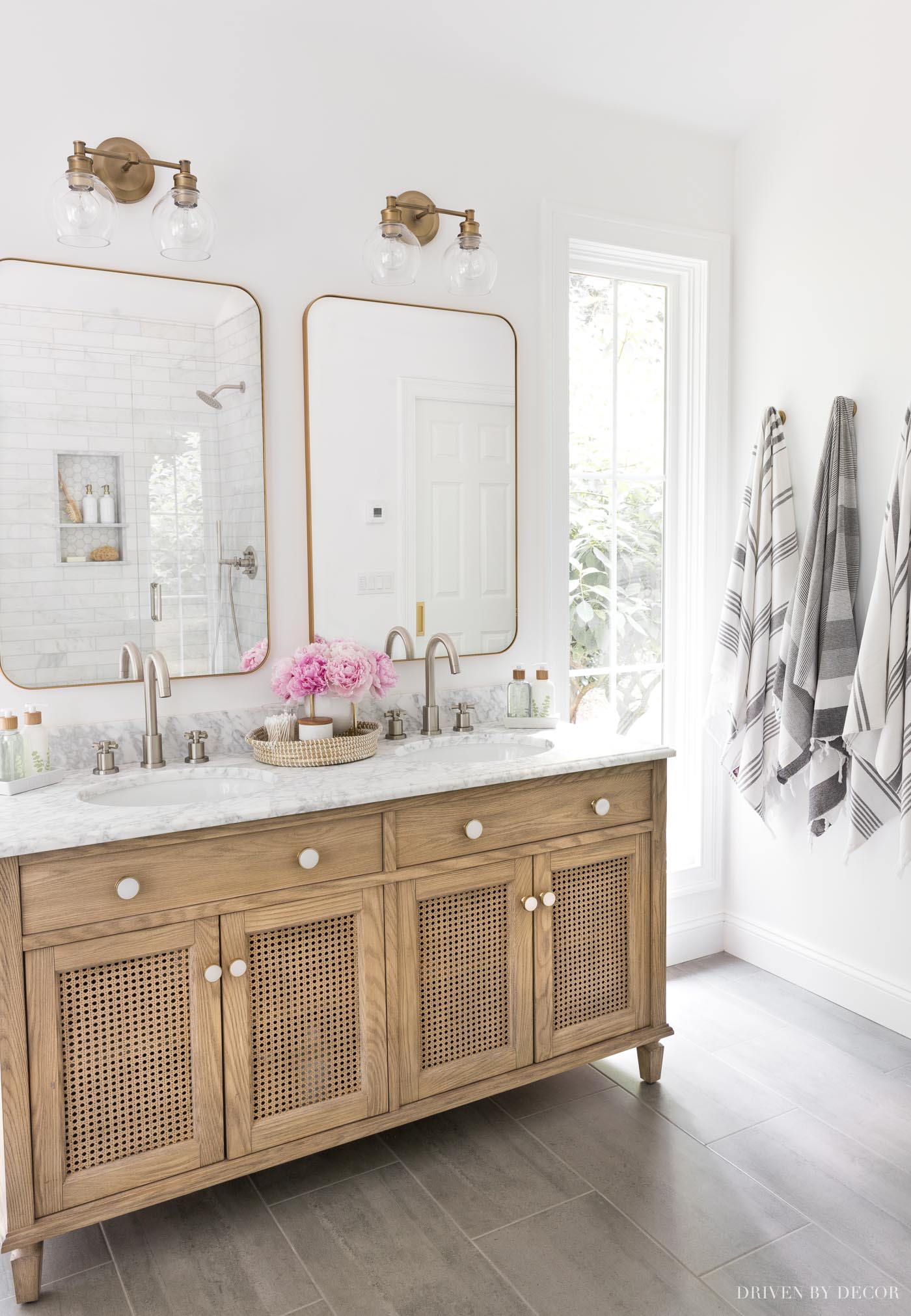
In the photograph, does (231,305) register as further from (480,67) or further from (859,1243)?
(859,1243)

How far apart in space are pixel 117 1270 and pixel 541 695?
1.57 m

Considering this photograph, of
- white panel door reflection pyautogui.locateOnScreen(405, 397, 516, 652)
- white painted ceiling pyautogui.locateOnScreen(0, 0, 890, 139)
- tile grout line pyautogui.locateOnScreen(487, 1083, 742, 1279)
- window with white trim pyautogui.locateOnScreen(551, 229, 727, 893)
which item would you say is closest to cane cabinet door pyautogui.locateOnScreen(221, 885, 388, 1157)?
tile grout line pyautogui.locateOnScreen(487, 1083, 742, 1279)

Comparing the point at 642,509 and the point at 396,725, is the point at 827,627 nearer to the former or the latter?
the point at 642,509

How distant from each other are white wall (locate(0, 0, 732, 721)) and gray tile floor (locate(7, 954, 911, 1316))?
1086mm

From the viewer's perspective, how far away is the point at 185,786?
2.15 metres

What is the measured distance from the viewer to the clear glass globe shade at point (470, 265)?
7.67ft

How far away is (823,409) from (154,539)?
1.85m

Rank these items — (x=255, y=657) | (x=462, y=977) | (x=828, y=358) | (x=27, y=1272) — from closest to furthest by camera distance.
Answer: (x=27, y=1272), (x=462, y=977), (x=255, y=657), (x=828, y=358)

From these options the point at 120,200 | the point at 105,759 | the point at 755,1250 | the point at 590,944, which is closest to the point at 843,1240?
the point at 755,1250

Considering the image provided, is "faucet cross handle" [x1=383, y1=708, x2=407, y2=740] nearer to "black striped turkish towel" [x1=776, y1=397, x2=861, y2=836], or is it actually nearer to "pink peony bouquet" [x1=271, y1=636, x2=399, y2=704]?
"pink peony bouquet" [x1=271, y1=636, x2=399, y2=704]

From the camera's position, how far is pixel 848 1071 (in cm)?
246

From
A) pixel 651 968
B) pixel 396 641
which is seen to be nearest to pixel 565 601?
pixel 396 641

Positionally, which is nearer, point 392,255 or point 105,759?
point 105,759

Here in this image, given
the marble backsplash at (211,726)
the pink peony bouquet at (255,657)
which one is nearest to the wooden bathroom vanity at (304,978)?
the marble backsplash at (211,726)
